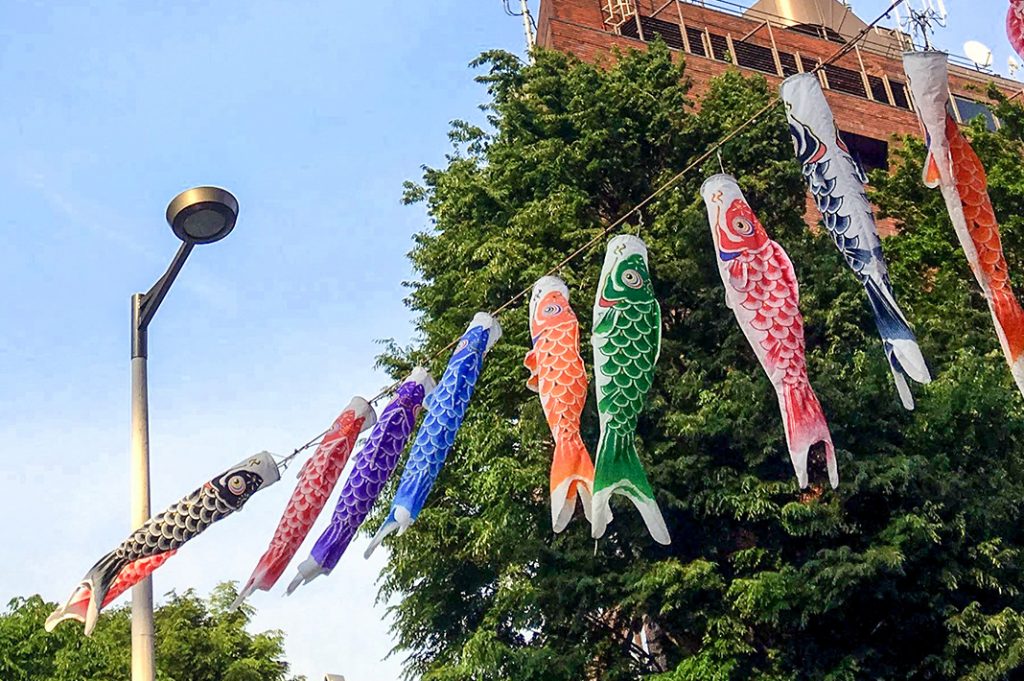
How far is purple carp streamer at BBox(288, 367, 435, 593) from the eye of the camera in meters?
9.64

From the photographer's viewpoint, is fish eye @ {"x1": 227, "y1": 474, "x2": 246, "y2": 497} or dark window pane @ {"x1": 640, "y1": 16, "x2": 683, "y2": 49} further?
dark window pane @ {"x1": 640, "y1": 16, "x2": 683, "y2": 49}

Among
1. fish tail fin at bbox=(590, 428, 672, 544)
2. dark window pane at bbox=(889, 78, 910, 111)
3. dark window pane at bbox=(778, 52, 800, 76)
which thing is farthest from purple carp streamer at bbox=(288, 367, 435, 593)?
dark window pane at bbox=(889, 78, 910, 111)

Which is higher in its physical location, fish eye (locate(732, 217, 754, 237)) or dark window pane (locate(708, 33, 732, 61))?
dark window pane (locate(708, 33, 732, 61))

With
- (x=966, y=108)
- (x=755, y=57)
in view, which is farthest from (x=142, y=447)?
(x=966, y=108)

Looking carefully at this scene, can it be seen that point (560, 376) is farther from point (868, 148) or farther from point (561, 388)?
point (868, 148)

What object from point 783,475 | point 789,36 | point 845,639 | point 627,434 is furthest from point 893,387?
point 789,36

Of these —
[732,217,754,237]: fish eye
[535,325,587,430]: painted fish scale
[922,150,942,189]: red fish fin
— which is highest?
[732,217,754,237]: fish eye

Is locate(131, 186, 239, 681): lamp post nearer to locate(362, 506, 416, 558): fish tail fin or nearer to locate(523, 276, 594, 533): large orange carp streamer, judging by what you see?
locate(362, 506, 416, 558): fish tail fin

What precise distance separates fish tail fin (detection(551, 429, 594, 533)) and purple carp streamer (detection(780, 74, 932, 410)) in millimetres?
2312

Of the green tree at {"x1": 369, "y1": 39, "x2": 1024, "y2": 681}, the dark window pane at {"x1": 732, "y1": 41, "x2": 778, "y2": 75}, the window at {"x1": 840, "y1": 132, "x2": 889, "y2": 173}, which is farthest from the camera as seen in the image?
the dark window pane at {"x1": 732, "y1": 41, "x2": 778, "y2": 75}

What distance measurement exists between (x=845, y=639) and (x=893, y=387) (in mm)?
2925

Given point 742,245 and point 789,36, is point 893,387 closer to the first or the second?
point 742,245

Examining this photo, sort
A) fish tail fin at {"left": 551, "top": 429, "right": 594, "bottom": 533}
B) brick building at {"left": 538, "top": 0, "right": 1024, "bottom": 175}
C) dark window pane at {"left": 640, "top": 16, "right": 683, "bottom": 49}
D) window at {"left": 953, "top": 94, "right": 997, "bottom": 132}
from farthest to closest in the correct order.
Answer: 1. window at {"left": 953, "top": 94, "right": 997, "bottom": 132}
2. dark window pane at {"left": 640, "top": 16, "right": 683, "bottom": 49}
3. brick building at {"left": 538, "top": 0, "right": 1024, "bottom": 175}
4. fish tail fin at {"left": 551, "top": 429, "right": 594, "bottom": 533}

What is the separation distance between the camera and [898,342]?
8.46m
